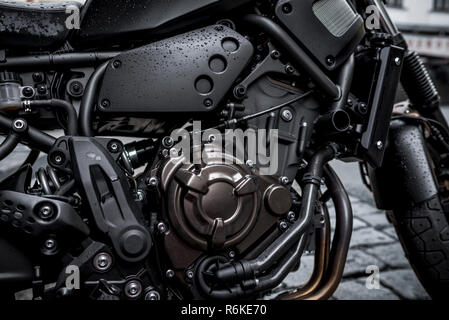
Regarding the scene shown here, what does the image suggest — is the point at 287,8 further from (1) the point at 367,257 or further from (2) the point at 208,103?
(1) the point at 367,257

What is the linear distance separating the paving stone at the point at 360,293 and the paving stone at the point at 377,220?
98cm

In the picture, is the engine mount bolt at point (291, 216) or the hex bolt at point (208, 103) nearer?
the hex bolt at point (208, 103)

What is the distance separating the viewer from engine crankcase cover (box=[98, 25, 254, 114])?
1191 millimetres

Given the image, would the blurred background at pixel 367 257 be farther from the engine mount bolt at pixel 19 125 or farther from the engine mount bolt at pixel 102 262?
the engine mount bolt at pixel 102 262

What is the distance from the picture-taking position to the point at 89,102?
46.9 inches

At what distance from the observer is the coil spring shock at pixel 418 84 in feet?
5.66

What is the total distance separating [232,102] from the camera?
1.30m

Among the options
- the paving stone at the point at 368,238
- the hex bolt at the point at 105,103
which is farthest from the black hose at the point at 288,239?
the paving stone at the point at 368,238

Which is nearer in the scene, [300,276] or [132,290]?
[132,290]

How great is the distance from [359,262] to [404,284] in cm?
31

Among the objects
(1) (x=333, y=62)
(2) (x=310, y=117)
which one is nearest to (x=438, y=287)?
(2) (x=310, y=117)

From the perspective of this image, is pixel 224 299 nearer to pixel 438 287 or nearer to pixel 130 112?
pixel 130 112

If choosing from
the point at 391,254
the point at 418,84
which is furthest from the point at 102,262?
the point at 391,254

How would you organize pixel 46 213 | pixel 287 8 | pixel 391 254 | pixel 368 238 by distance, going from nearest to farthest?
pixel 46 213 → pixel 287 8 → pixel 391 254 → pixel 368 238
